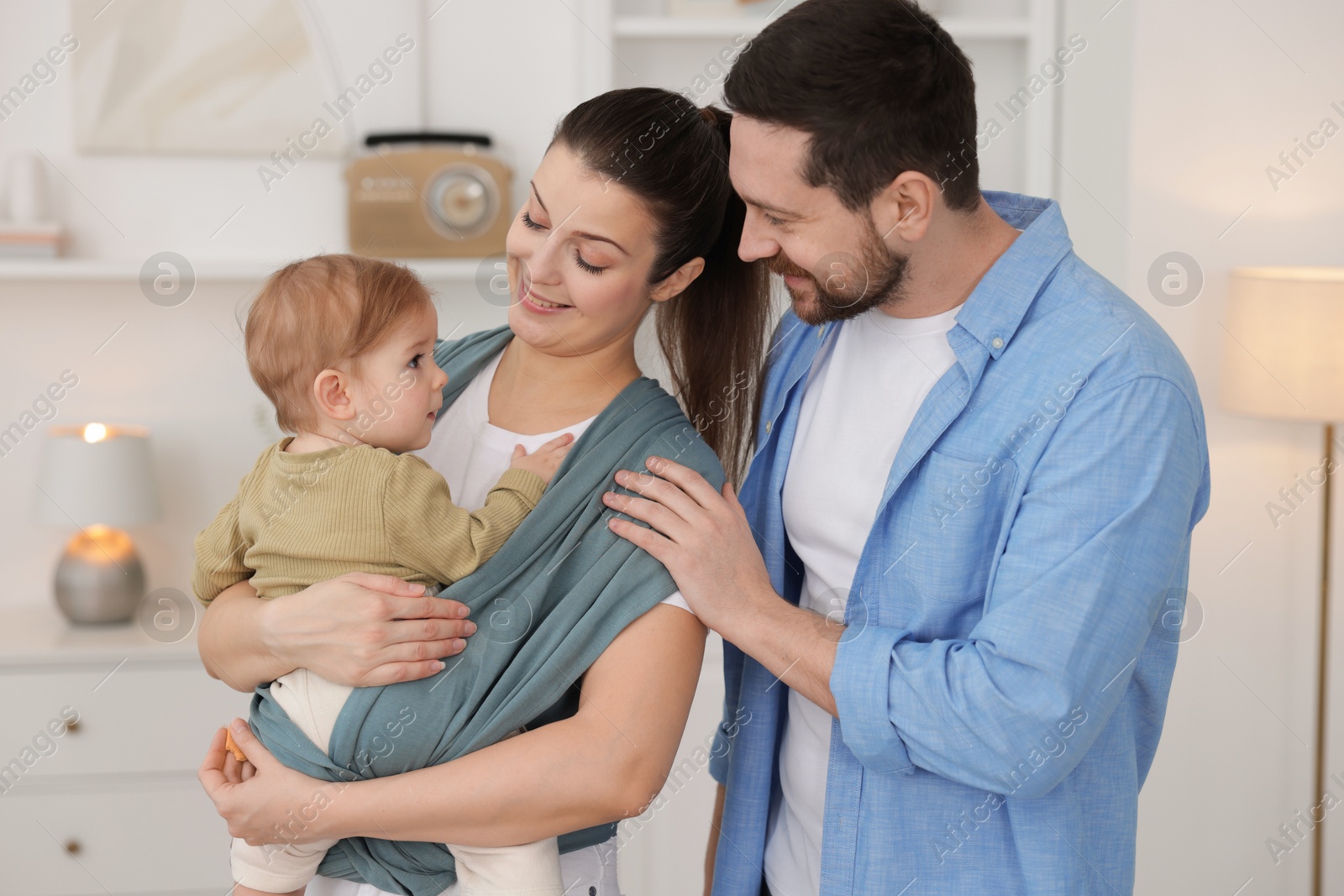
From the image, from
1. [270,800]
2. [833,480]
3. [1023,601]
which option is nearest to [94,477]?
[270,800]

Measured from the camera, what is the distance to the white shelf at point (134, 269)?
250 centimetres

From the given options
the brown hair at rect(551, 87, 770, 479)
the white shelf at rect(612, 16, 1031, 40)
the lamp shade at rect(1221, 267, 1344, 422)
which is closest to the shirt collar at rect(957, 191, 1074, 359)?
the brown hair at rect(551, 87, 770, 479)

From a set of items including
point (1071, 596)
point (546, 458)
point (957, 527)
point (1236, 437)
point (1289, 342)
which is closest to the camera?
point (1071, 596)

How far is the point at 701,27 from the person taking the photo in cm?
257

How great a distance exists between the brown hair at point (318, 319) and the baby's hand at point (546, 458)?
8.2 inches

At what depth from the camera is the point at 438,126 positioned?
2.79 metres

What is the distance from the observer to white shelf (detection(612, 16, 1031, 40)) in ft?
8.45

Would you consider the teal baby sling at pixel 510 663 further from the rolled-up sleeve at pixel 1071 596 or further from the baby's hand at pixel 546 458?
the rolled-up sleeve at pixel 1071 596

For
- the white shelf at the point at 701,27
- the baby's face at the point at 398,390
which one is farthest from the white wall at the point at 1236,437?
the baby's face at the point at 398,390

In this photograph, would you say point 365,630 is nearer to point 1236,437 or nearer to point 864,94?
point 864,94

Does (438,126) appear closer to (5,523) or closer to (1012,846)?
(5,523)

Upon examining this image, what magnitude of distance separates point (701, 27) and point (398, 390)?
1.68m

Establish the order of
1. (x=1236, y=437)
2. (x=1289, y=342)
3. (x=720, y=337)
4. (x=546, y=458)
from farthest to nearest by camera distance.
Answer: (x=1236, y=437) < (x=1289, y=342) < (x=720, y=337) < (x=546, y=458)

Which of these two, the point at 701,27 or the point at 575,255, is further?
the point at 701,27
